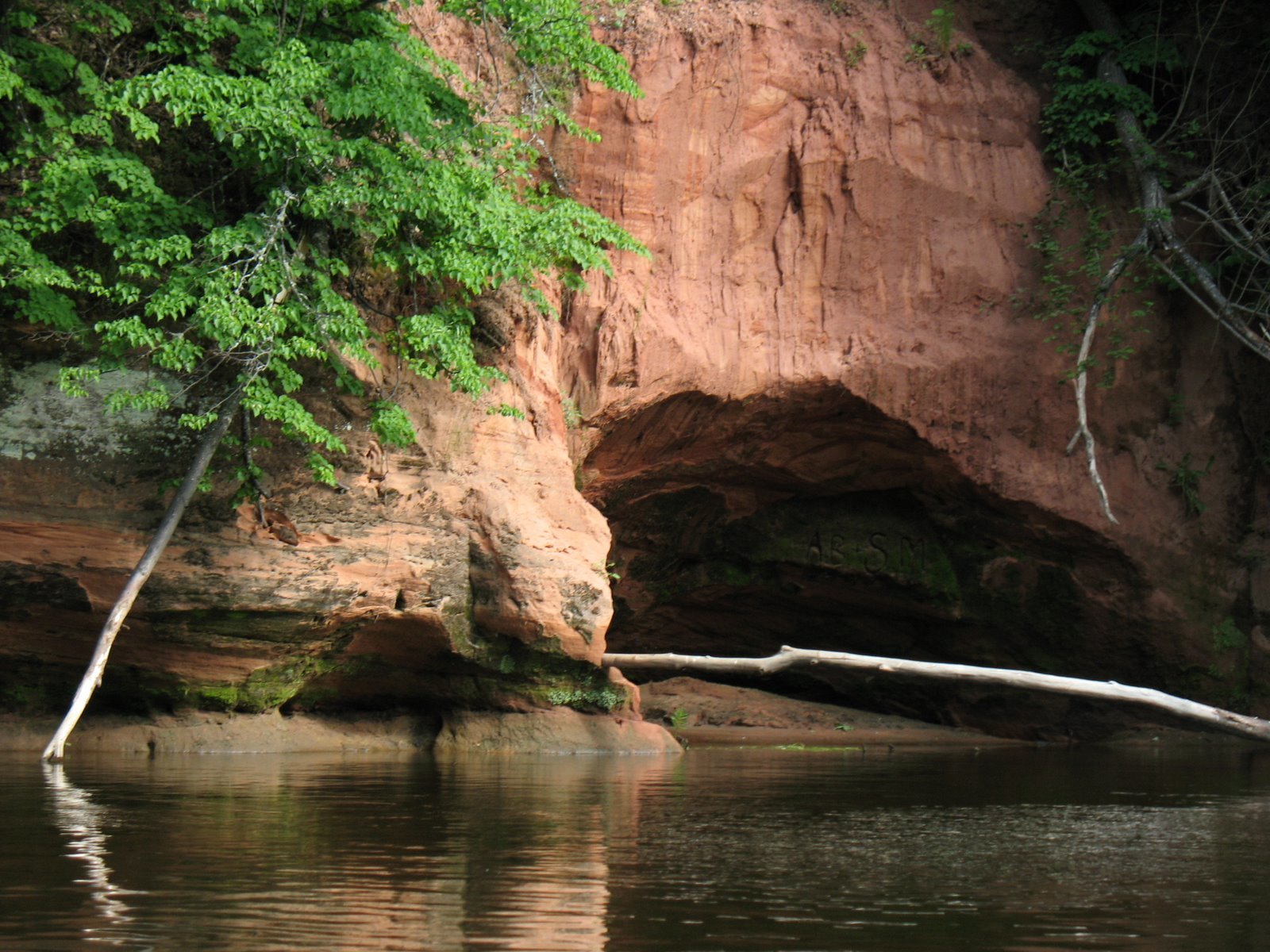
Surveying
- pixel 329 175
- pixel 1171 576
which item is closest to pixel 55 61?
pixel 329 175

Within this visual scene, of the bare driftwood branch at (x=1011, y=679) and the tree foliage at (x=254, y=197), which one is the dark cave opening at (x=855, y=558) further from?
the bare driftwood branch at (x=1011, y=679)

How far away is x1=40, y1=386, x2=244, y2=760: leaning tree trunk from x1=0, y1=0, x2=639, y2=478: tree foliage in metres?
0.31

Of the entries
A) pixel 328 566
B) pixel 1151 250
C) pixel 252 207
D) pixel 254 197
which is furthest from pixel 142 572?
pixel 1151 250

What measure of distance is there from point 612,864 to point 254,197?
28.8 feet

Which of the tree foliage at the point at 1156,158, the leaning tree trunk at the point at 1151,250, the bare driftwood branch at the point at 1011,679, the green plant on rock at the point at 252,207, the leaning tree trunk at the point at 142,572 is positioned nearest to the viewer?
the bare driftwood branch at the point at 1011,679

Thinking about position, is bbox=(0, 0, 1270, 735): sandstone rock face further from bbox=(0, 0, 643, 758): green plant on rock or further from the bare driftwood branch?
the bare driftwood branch

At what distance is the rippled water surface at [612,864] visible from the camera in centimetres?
361

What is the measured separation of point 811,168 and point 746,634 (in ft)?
23.5

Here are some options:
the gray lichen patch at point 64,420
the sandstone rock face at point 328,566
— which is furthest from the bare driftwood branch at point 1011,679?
the gray lichen patch at point 64,420

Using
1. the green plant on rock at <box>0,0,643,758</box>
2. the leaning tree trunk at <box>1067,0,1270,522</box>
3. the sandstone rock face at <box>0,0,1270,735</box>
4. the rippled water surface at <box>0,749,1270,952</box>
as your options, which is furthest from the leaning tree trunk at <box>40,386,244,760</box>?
the leaning tree trunk at <box>1067,0,1270,522</box>

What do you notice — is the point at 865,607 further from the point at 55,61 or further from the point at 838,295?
the point at 55,61

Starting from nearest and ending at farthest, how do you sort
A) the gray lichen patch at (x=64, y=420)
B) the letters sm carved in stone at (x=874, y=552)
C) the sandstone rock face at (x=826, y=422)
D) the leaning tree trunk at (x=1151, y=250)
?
the gray lichen patch at (x=64, y=420), the sandstone rock face at (x=826, y=422), the leaning tree trunk at (x=1151, y=250), the letters sm carved in stone at (x=874, y=552)

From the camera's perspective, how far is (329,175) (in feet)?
36.4

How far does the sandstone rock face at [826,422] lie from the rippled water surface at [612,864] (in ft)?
12.0
